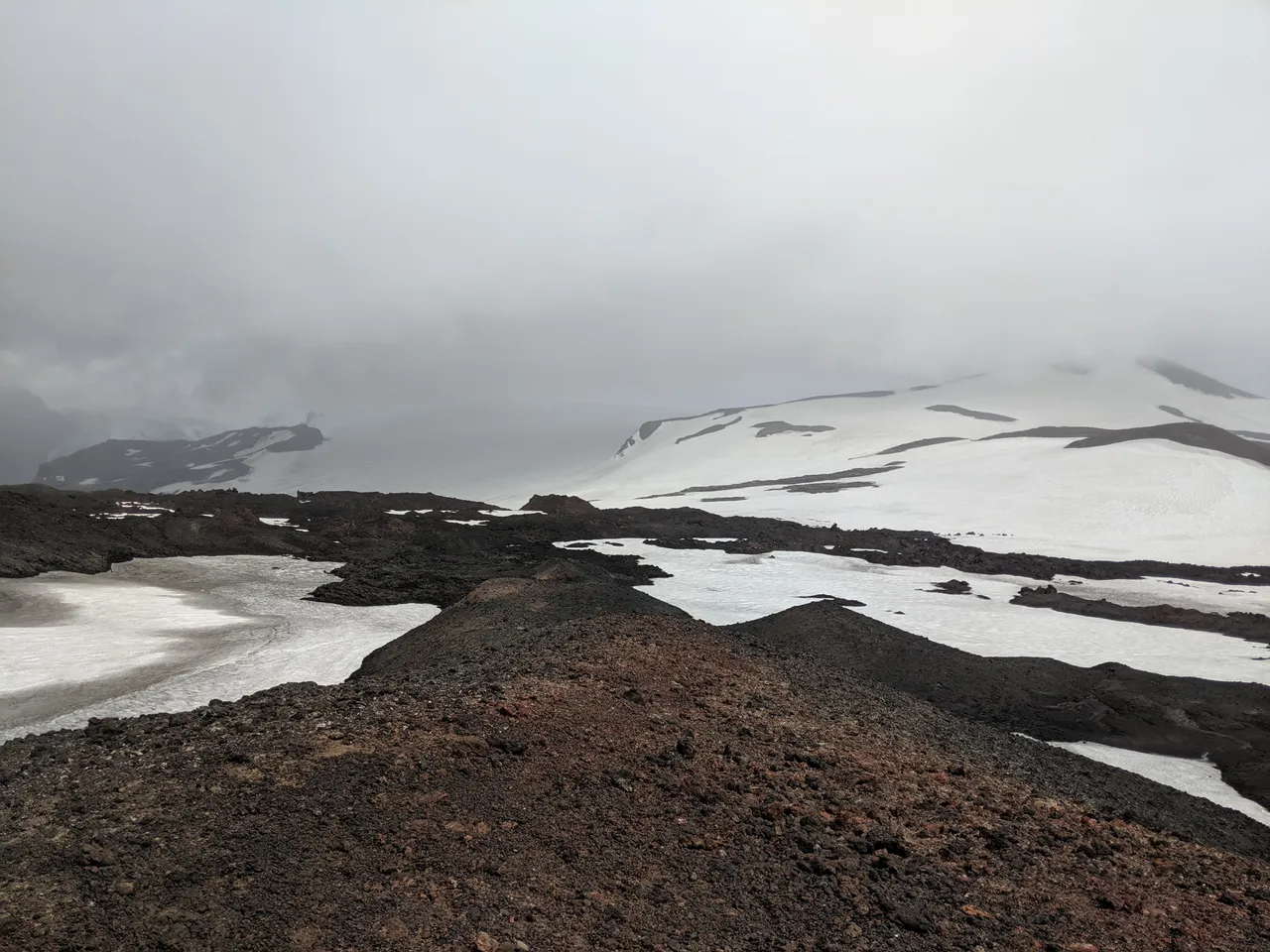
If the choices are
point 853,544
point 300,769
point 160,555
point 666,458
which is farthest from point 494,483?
point 300,769

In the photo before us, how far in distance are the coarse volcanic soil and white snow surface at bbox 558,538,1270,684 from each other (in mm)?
10902

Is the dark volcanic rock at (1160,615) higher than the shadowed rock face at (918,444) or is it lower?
lower

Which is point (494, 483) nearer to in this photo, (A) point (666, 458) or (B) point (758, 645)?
(A) point (666, 458)

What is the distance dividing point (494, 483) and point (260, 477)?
56677mm

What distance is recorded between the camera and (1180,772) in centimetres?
1234

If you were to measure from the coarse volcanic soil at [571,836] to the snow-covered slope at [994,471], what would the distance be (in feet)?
132

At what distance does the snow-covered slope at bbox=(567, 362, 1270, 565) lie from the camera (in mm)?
47312

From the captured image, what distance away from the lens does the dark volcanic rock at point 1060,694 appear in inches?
532

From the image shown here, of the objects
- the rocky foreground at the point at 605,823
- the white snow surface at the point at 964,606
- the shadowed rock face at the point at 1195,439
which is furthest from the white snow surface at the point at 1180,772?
the shadowed rock face at the point at 1195,439

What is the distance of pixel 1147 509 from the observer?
49.6 m

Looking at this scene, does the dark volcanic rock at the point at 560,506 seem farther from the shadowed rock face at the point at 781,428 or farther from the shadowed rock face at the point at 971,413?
the shadowed rock face at the point at 971,413

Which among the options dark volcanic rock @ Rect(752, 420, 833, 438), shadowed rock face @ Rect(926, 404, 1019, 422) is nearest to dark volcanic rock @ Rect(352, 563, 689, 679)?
dark volcanic rock @ Rect(752, 420, 833, 438)

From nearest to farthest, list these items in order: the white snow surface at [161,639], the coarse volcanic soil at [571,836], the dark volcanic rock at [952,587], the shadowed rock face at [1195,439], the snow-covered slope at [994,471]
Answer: the coarse volcanic soil at [571,836]
the white snow surface at [161,639]
the dark volcanic rock at [952,587]
the snow-covered slope at [994,471]
the shadowed rock face at [1195,439]

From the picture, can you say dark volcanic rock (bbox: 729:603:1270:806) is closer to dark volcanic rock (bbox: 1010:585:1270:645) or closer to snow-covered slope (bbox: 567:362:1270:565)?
dark volcanic rock (bbox: 1010:585:1270:645)
